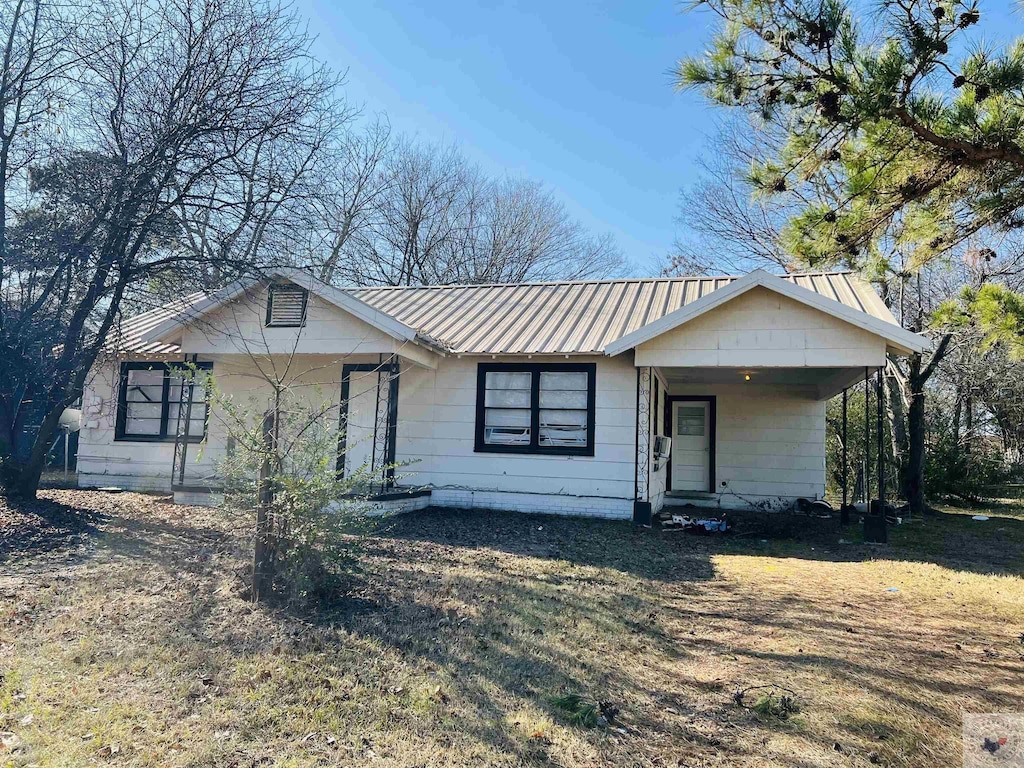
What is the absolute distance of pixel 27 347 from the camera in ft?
28.0

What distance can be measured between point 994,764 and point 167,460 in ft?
40.7

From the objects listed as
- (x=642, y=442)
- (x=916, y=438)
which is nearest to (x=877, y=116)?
(x=642, y=442)

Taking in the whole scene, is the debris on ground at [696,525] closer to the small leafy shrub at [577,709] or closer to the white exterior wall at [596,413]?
the white exterior wall at [596,413]

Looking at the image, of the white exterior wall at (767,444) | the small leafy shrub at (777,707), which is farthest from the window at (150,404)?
the small leafy shrub at (777,707)

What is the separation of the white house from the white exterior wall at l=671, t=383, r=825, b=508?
1.1 inches

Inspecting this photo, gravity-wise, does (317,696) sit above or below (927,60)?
below

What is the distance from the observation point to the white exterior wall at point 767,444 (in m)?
13.2

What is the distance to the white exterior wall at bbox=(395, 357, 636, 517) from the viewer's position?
34.6 ft

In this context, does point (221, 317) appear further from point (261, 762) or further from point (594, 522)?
point (261, 762)

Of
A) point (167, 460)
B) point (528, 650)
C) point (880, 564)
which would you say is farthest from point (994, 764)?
point (167, 460)

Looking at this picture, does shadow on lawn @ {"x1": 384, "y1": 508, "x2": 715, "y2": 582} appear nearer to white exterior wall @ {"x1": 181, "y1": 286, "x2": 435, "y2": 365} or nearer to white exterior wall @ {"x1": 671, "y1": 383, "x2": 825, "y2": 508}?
white exterior wall @ {"x1": 181, "y1": 286, "x2": 435, "y2": 365}

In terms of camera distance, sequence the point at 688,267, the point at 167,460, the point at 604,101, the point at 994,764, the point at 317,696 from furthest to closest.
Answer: the point at 688,267
the point at 604,101
the point at 167,460
the point at 317,696
the point at 994,764

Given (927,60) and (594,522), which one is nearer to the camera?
(927,60)

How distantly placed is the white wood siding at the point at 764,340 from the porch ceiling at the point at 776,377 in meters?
0.95
